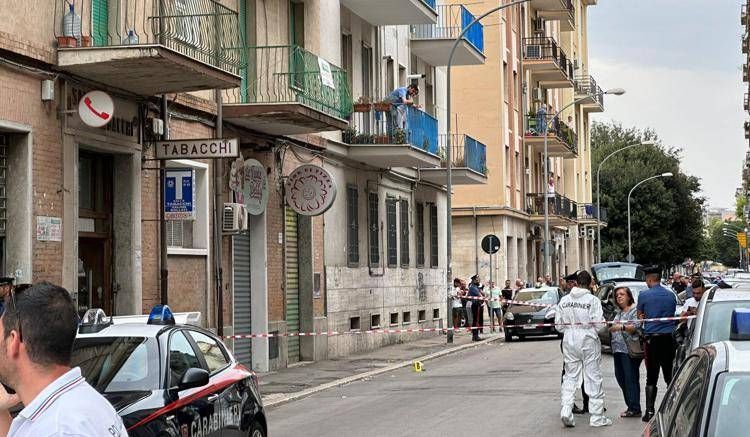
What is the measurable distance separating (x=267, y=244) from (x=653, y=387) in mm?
10742

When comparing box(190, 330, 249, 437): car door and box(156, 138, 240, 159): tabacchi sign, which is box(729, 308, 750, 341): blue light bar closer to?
box(190, 330, 249, 437): car door

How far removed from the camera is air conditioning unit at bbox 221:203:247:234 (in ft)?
67.6

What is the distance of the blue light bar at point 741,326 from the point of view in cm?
627

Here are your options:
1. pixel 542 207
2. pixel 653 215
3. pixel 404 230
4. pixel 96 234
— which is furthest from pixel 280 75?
pixel 653 215

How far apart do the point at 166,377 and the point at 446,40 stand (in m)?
25.8

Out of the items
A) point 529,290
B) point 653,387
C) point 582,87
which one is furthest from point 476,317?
point 582,87

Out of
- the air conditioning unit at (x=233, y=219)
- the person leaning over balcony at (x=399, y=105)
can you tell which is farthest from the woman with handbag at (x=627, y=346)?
the person leaning over balcony at (x=399, y=105)

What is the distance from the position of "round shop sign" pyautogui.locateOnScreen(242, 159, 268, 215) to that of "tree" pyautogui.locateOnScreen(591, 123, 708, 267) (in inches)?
2407

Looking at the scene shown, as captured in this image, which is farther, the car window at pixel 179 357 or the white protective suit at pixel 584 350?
the white protective suit at pixel 584 350

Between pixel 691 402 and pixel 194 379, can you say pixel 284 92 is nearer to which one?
pixel 194 379

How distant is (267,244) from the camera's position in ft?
76.8

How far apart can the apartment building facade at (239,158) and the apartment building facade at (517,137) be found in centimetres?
1122

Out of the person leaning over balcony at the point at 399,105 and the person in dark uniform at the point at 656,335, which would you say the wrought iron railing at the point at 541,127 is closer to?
the person leaning over balcony at the point at 399,105

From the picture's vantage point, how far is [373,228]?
30.3m
